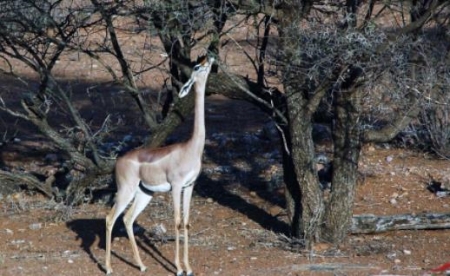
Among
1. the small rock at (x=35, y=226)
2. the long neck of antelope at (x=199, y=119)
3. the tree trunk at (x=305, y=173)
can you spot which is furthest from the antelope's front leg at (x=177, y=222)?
the small rock at (x=35, y=226)

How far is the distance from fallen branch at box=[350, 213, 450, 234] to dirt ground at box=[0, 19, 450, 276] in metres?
0.08

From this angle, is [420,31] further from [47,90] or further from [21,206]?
[21,206]

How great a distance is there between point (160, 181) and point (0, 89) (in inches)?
471

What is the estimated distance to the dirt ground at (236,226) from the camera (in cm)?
1062

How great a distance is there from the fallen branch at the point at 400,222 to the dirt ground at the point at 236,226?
8 centimetres

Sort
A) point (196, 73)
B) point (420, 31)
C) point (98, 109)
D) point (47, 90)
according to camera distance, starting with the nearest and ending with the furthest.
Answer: point (196, 73)
point (420, 31)
point (47, 90)
point (98, 109)

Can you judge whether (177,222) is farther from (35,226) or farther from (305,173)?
(35,226)

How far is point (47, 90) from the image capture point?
12.7 metres

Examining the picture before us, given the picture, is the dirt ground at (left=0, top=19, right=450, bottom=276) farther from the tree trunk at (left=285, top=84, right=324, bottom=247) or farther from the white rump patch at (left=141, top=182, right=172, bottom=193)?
the white rump patch at (left=141, top=182, right=172, bottom=193)

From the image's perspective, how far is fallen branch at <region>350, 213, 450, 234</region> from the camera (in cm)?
1160

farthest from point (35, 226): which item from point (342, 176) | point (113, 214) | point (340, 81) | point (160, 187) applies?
point (340, 81)

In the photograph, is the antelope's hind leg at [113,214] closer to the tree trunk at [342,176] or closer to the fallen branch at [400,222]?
the tree trunk at [342,176]

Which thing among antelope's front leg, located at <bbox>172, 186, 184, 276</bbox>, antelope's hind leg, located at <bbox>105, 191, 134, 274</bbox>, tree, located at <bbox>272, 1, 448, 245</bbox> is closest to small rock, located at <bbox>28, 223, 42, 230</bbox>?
antelope's hind leg, located at <bbox>105, 191, 134, 274</bbox>

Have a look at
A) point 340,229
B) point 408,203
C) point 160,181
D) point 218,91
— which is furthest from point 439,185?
point 160,181
